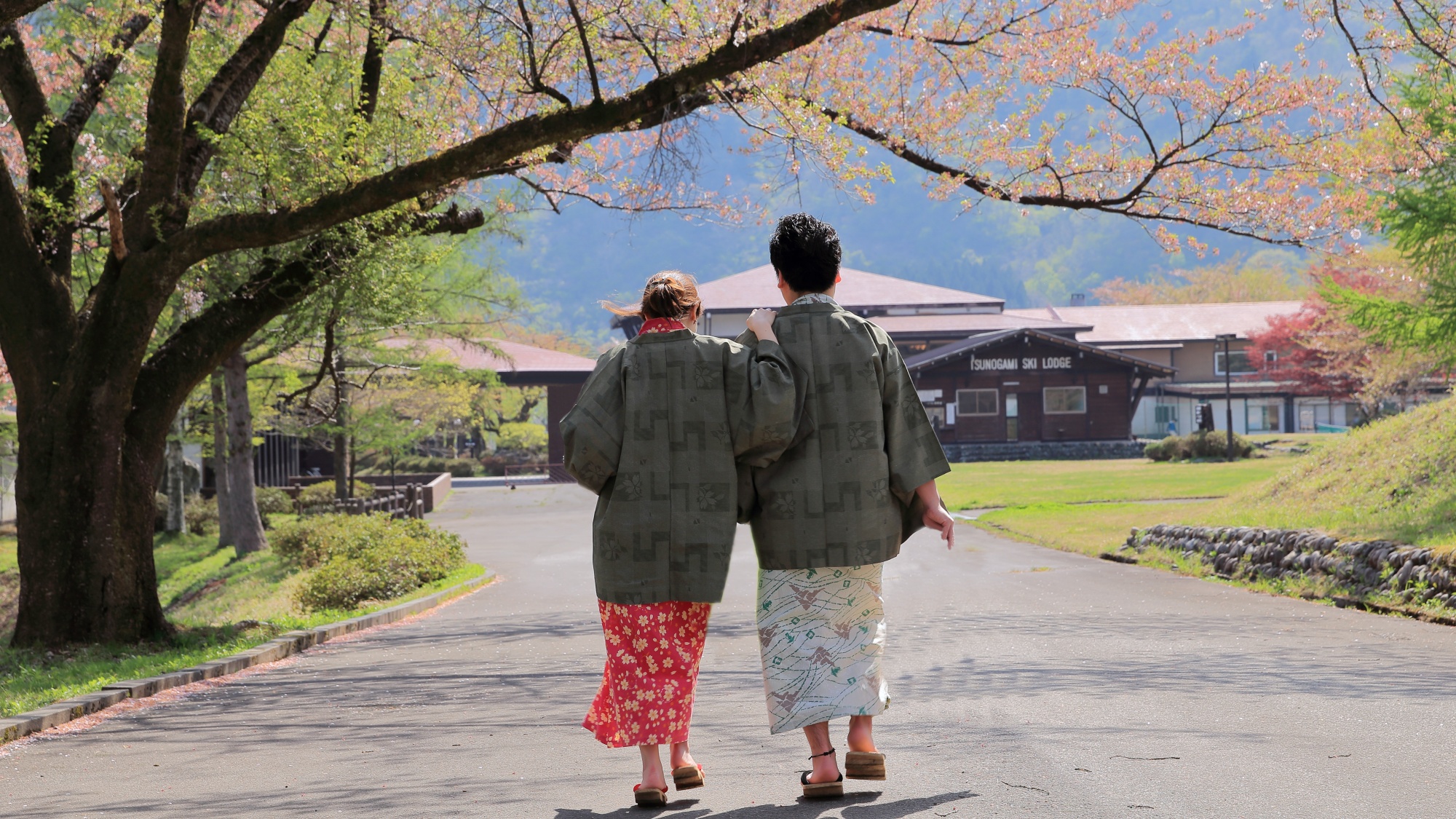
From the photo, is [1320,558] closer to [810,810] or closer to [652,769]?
[810,810]

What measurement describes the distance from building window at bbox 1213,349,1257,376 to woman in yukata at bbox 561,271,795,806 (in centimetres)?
5329

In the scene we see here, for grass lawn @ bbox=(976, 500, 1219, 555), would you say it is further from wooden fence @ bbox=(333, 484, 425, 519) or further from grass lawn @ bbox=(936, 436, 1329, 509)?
wooden fence @ bbox=(333, 484, 425, 519)

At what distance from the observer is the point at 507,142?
783 cm

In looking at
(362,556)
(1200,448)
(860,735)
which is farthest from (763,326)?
(1200,448)

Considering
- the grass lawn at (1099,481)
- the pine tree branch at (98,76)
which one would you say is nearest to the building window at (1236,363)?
the grass lawn at (1099,481)

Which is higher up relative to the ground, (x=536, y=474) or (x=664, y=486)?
(x=664, y=486)

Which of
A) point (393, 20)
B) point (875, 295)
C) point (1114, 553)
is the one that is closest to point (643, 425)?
point (393, 20)

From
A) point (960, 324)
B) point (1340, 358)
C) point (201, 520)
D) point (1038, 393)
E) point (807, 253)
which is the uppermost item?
point (960, 324)

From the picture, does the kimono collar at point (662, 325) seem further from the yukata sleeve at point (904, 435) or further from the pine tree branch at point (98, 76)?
the pine tree branch at point (98, 76)

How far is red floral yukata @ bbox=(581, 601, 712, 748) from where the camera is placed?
3.93m

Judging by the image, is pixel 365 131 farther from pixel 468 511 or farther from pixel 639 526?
pixel 468 511

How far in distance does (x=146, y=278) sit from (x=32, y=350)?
1.09 metres

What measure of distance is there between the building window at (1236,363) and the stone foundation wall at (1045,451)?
414 inches

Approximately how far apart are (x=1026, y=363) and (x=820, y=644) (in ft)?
143
